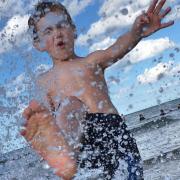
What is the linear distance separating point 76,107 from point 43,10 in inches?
32.6

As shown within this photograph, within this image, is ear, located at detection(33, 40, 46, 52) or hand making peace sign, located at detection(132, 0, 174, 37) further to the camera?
ear, located at detection(33, 40, 46, 52)

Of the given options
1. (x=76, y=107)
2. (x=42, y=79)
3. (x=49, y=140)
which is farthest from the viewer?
(x=42, y=79)

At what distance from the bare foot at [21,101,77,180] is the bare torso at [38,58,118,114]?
15.9 inches

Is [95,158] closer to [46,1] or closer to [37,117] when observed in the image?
[37,117]

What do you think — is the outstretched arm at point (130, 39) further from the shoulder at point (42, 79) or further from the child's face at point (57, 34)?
the shoulder at point (42, 79)

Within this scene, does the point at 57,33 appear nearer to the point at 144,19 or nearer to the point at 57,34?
the point at 57,34

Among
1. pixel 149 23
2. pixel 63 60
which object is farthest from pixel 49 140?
pixel 149 23

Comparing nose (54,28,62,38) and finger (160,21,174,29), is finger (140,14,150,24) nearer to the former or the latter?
finger (160,21,174,29)

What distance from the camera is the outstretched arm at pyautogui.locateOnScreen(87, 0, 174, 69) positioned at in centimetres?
→ 307

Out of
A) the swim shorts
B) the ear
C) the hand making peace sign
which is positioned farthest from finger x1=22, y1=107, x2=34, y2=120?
the hand making peace sign

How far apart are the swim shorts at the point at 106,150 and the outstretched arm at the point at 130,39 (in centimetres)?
42

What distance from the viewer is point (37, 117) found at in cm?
254

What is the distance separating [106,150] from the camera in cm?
276

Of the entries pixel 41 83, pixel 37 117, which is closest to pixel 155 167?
pixel 41 83
